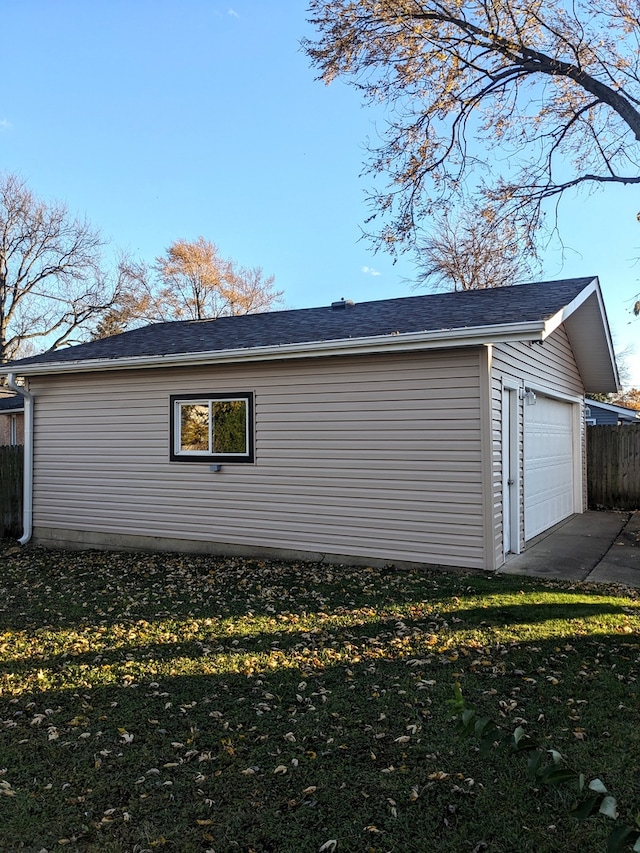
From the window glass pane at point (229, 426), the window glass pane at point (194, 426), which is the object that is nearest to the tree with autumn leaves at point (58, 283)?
the window glass pane at point (194, 426)

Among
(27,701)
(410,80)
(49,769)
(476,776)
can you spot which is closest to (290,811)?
(476,776)

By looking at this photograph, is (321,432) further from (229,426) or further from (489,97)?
(489,97)

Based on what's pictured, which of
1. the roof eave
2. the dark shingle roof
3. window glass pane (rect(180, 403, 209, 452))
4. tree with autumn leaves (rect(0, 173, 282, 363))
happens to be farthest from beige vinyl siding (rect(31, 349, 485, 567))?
tree with autumn leaves (rect(0, 173, 282, 363))

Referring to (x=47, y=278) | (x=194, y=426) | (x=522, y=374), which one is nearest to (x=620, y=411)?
(x=522, y=374)

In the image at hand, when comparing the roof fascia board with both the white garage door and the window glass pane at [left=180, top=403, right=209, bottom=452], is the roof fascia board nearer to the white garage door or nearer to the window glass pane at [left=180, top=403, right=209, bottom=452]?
the window glass pane at [left=180, top=403, right=209, bottom=452]

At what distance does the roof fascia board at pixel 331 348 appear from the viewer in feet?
19.9

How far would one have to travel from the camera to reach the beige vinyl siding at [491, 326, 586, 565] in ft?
22.3

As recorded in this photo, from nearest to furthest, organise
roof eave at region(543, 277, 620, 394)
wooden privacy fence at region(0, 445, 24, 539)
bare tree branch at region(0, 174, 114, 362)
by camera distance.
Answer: roof eave at region(543, 277, 620, 394) → wooden privacy fence at region(0, 445, 24, 539) → bare tree branch at region(0, 174, 114, 362)

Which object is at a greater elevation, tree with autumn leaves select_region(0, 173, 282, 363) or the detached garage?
tree with autumn leaves select_region(0, 173, 282, 363)

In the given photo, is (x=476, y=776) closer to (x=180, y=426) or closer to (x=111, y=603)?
(x=111, y=603)

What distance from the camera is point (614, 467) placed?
13.1 m

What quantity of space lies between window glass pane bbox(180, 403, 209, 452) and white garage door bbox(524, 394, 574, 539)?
4.52 meters

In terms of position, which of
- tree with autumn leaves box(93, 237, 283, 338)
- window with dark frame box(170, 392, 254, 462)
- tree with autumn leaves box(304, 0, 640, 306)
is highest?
tree with autumn leaves box(93, 237, 283, 338)

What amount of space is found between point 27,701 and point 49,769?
96 centimetres
